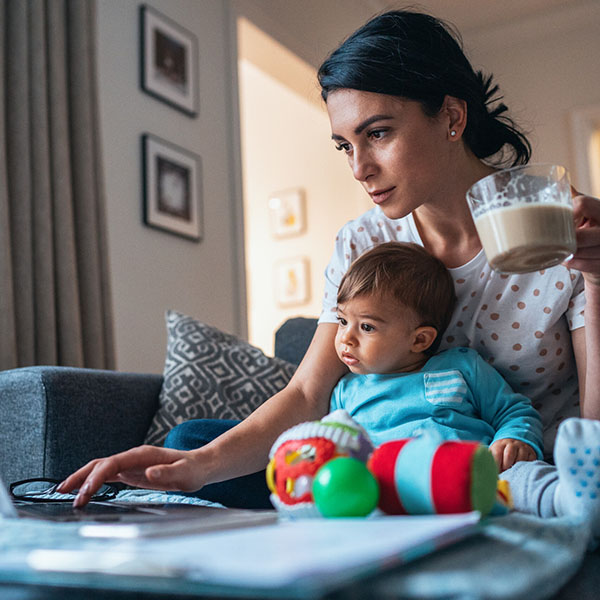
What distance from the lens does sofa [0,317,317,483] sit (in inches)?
57.4

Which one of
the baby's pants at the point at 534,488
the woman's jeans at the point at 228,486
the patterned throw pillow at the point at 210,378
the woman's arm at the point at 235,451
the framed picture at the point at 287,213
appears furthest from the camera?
the framed picture at the point at 287,213

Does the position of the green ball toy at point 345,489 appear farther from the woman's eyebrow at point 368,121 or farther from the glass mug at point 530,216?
the woman's eyebrow at point 368,121

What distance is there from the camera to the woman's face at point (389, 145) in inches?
51.9

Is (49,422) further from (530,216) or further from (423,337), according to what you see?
(530,216)

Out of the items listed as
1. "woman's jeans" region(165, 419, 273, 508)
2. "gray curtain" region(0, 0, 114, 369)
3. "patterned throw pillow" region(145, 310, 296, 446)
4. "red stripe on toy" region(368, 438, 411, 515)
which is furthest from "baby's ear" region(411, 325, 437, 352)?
"gray curtain" region(0, 0, 114, 369)

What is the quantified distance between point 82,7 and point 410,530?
2.73 meters

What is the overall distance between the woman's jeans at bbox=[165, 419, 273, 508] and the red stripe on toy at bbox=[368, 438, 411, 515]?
0.58m

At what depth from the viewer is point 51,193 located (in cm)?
255

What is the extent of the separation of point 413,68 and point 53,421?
996 mm

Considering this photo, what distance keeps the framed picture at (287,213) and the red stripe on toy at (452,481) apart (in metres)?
5.12

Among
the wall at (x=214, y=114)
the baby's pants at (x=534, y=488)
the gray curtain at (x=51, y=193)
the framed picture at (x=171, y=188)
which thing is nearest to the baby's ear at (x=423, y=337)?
the baby's pants at (x=534, y=488)

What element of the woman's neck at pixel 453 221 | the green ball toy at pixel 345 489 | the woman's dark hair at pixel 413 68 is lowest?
the green ball toy at pixel 345 489

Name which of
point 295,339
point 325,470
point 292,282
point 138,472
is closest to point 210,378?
point 295,339

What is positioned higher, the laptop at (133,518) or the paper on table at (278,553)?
the paper on table at (278,553)
